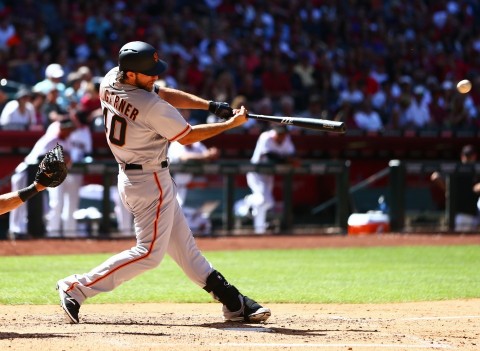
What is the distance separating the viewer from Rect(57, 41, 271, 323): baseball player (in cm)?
677

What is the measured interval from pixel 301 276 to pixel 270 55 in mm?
10701

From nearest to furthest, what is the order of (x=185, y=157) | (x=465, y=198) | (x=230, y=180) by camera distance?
1. (x=185, y=157)
2. (x=230, y=180)
3. (x=465, y=198)

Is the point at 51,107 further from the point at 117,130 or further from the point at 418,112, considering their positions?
the point at 117,130

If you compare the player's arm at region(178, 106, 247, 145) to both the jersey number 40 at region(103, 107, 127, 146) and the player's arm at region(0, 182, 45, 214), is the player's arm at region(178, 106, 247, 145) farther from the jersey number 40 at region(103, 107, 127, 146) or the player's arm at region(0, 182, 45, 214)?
the player's arm at region(0, 182, 45, 214)

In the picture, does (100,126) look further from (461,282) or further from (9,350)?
(9,350)

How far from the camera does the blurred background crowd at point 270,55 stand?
17203mm

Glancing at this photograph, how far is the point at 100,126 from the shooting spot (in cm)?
1612

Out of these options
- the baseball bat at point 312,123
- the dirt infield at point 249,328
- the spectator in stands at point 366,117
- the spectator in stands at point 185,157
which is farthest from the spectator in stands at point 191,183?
the baseball bat at point 312,123

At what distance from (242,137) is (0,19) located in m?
4.79

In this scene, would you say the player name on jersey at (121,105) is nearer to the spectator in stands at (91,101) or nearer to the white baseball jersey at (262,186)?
the white baseball jersey at (262,186)

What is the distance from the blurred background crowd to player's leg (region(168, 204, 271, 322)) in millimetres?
7947

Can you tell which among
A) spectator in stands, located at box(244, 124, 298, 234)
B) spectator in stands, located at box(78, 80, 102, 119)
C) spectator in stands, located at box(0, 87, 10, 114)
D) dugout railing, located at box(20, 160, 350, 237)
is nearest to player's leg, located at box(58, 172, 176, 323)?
dugout railing, located at box(20, 160, 350, 237)

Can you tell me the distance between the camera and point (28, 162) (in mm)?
14227

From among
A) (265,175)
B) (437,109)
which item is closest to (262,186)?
(265,175)
